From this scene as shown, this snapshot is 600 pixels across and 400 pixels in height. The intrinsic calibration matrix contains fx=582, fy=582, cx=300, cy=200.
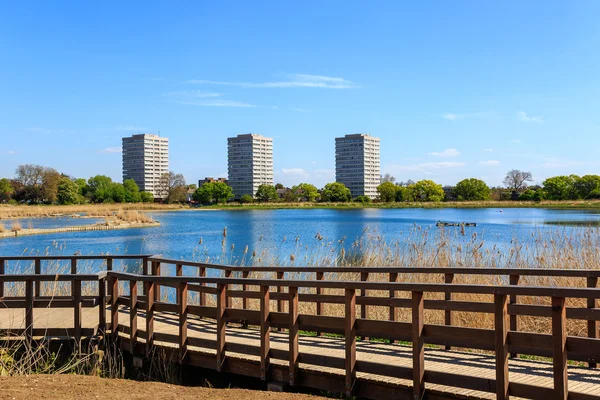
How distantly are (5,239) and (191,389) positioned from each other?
37.0 meters

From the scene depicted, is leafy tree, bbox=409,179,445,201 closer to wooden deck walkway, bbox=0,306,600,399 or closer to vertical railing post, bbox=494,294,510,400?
wooden deck walkway, bbox=0,306,600,399

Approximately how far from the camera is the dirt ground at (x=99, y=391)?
18.6 ft

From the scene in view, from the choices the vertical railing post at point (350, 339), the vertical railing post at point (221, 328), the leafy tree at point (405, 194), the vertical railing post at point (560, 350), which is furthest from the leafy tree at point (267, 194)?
the vertical railing post at point (560, 350)

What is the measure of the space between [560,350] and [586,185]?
12158 centimetres

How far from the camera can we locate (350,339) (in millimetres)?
6020

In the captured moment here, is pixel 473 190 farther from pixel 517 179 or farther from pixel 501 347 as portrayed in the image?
pixel 501 347

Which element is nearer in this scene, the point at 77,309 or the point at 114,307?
the point at 77,309

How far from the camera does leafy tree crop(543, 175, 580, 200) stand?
11481cm

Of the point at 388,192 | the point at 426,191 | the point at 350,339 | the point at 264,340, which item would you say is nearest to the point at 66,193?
the point at 388,192

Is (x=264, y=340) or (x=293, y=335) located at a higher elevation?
(x=293, y=335)

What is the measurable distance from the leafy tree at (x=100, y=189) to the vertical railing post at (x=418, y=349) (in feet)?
446

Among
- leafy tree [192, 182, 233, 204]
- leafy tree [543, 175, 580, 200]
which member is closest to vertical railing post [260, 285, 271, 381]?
leafy tree [543, 175, 580, 200]

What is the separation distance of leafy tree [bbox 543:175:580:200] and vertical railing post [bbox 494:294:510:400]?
120m

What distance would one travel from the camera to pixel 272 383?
21.3ft
